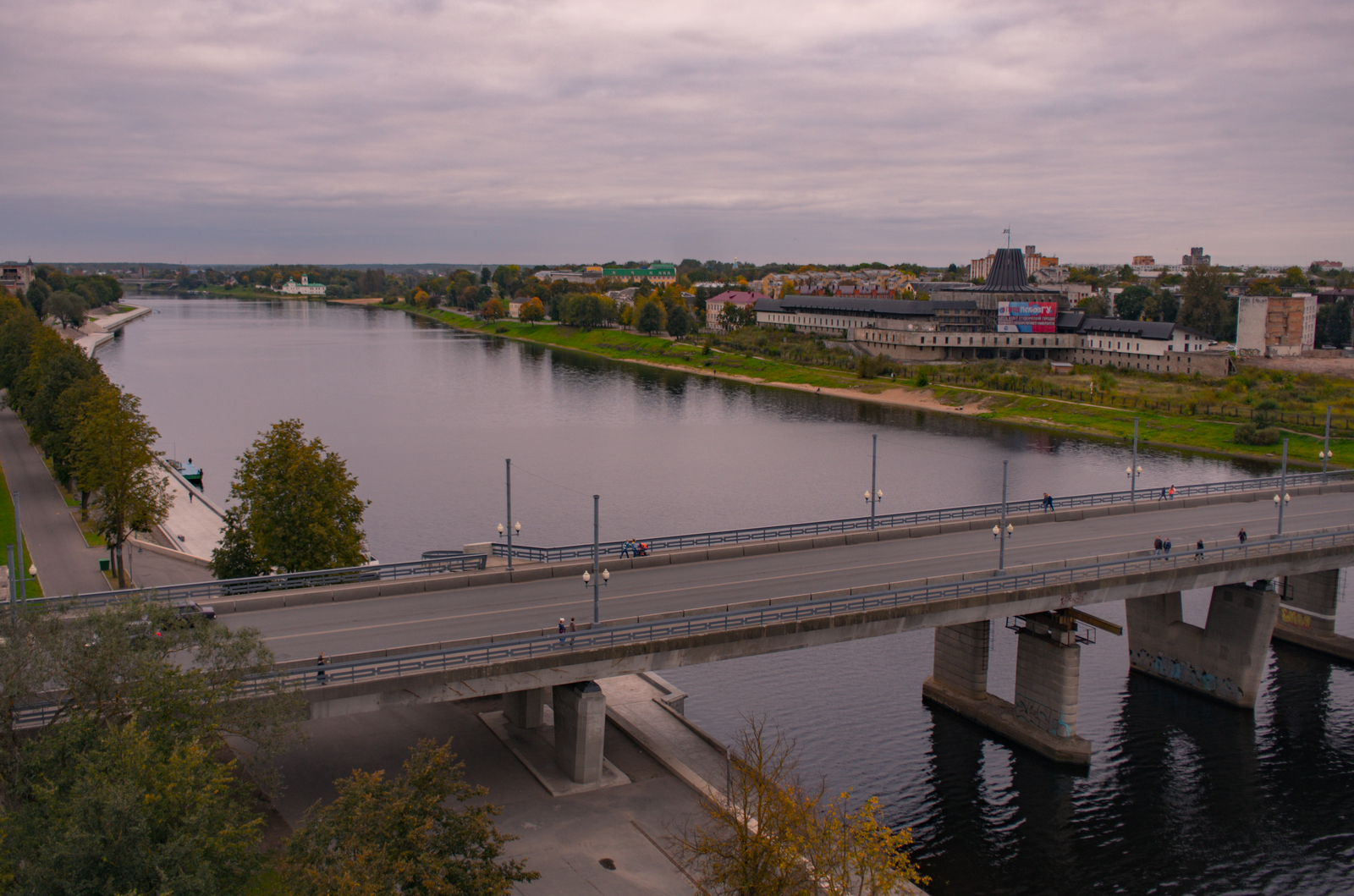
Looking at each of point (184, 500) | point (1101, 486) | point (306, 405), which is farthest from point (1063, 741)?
point (306, 405)

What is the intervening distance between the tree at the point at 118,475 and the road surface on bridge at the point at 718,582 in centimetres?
1985

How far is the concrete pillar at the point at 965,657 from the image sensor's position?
138 ft

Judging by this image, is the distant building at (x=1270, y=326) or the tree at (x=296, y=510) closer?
the tree at (x=296, y=510)

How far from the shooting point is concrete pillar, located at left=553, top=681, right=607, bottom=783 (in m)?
30.1

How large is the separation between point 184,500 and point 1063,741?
57605 millimetres

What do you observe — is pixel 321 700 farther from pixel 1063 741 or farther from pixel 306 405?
pixel 306 405

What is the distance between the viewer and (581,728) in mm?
30172

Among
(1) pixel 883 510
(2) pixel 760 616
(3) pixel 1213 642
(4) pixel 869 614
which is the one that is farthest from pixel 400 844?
(1) pixel 883 510

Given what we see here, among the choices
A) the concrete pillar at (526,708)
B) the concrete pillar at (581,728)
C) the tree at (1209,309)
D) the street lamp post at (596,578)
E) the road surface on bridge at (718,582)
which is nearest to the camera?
the concrete pillar at (581,728)

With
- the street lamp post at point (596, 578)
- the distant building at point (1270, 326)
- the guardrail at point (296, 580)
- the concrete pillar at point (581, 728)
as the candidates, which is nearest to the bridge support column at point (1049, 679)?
the street lamp post at point (596, 578)

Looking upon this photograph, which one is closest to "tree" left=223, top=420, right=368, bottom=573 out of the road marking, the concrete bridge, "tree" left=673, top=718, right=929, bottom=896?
the concrete bridge

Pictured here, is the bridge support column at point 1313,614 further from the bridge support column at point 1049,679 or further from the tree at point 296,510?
the tree at point 296,510

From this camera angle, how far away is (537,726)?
113 feet

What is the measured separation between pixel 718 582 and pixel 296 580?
15302 mm
